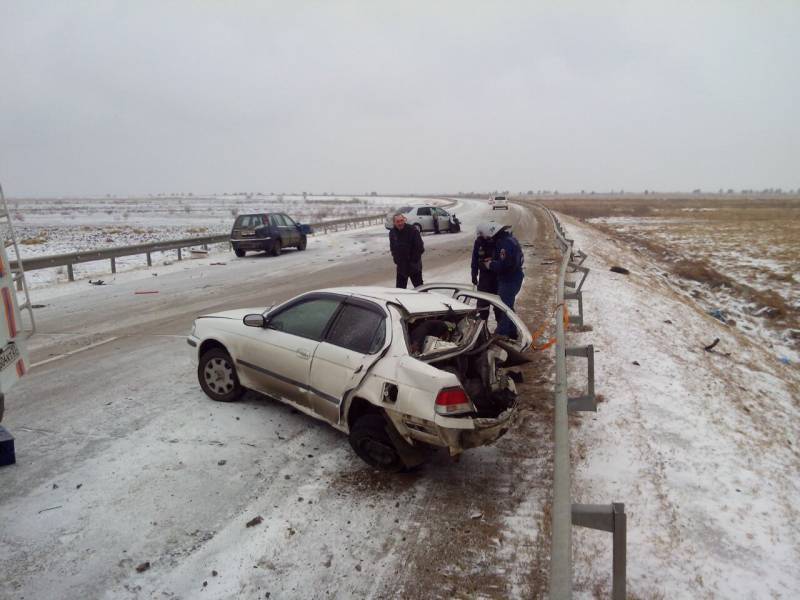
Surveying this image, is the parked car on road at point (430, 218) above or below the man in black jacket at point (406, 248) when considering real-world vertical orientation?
below

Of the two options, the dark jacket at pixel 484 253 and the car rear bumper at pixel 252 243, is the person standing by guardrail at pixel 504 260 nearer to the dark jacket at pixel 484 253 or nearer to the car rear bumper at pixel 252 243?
the dark jacket at pixel 484 253

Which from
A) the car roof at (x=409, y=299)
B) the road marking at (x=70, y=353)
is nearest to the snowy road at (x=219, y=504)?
the road marking at (x=70, y=353)

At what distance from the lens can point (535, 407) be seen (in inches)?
238

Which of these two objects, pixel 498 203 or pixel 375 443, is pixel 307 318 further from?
pixel 498 203

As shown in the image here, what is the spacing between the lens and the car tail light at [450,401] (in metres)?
4.06

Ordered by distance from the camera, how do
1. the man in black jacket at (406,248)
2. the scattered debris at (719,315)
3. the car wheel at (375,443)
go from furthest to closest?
the scattered debris at (719,315) → the man in black jacket at (406,248) → the car wheel at (375,443)

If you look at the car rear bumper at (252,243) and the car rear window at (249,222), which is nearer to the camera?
the car rear bumper at (252,243)

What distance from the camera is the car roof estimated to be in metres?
5.01

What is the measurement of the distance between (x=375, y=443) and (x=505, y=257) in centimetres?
400

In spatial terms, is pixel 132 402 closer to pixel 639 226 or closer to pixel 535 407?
pixel 535 407

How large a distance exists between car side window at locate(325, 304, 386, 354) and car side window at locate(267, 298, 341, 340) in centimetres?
16

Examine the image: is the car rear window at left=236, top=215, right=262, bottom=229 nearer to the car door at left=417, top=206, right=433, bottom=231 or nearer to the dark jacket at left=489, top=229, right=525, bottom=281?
the car door at left=417, top=206, right=433, bottom=231

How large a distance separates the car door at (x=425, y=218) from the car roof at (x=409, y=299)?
22784 millimetres

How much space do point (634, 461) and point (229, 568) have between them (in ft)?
11.2
